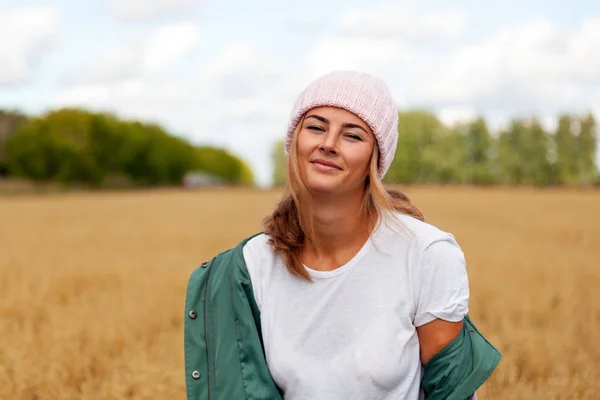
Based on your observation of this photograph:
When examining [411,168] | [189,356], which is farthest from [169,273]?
[411,168]

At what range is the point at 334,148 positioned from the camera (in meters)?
2.40

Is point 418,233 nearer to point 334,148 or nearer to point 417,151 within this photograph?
point 334,148

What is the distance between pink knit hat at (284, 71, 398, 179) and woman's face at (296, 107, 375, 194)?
0.03 m

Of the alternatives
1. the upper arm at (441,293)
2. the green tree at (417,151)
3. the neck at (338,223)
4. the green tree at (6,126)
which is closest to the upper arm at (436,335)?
the upper arm at (441,293)

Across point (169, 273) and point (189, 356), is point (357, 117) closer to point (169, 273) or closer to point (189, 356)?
point (189, 356)

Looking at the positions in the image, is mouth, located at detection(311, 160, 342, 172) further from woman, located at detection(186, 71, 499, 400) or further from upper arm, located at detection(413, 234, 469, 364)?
upper arm, located at detection(413, 234, 469, 364)

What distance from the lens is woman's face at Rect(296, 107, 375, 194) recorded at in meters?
2.42

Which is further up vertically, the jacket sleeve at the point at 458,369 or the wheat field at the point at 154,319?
the jacket sleeve at the point at 458,369

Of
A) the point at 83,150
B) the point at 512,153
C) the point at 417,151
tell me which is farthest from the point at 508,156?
the point at 83,150

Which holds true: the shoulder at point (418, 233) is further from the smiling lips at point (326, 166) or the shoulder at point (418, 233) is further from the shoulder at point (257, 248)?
the shoulder at point (257, 248)

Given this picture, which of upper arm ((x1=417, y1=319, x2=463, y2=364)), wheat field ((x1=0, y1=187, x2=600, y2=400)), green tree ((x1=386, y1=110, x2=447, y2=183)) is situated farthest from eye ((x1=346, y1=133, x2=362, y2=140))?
green tree ((x1=386, y1=110, x2=447, y2=183))

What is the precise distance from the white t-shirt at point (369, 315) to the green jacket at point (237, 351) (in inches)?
2.8

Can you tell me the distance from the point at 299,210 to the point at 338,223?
0.16 meters

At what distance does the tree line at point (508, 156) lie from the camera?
2731 inches
